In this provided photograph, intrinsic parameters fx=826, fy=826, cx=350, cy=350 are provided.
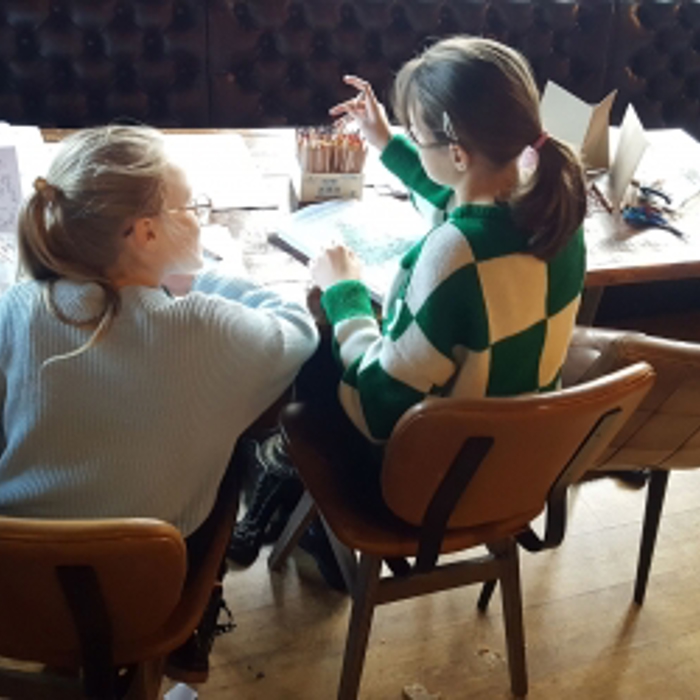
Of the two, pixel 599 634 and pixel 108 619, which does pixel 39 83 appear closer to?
pixel 108 619

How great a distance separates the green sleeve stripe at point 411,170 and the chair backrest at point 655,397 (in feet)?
1.24

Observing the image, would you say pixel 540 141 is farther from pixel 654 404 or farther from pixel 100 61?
pixel 100 61

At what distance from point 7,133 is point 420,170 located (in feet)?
2.59

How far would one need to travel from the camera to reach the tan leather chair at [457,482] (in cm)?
97

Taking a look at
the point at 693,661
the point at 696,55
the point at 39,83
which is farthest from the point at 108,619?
the point at 696,55

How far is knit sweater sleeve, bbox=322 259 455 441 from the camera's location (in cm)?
109

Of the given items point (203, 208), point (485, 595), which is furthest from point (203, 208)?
point (485, 595)

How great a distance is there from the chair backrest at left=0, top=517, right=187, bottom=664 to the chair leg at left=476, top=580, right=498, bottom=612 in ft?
2.81

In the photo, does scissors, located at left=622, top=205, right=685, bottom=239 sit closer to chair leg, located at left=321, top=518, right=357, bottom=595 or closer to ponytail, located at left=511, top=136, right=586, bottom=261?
ponytail, located at left=511, top=136, right=586, bottom=261

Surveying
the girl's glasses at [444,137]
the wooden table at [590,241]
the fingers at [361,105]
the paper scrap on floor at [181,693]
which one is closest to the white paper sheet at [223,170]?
the wooden table at [590,241]

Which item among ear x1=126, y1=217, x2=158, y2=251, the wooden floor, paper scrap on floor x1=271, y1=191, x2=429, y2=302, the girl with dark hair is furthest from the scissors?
ear x1=126, y1=217, x2=158, y2=251

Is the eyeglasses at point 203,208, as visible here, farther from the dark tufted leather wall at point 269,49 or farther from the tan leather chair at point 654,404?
the dark tufted leather wall at point 269,49

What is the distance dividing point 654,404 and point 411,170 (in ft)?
1.87

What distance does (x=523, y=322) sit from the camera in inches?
42.7
